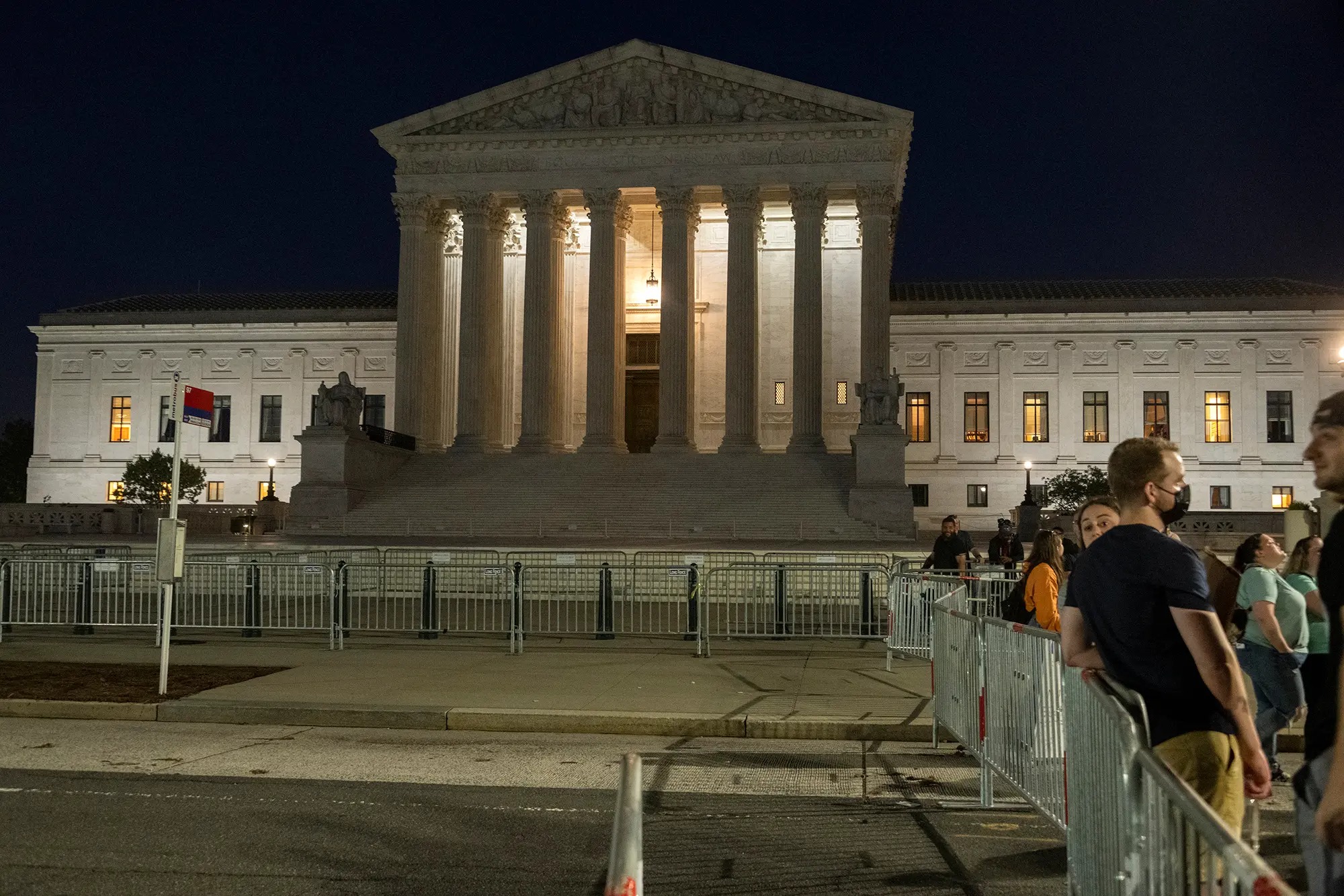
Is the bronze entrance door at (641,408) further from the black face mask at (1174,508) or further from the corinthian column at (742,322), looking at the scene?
the black face mask at (1174,508)

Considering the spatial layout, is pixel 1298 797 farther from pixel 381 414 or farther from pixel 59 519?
Result: pixel 381 414

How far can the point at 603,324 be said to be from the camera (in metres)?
49.5

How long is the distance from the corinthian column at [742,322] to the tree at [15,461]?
55015 millimetres

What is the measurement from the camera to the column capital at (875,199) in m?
48.5

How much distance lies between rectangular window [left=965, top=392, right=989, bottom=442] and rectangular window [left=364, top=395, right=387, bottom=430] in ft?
101

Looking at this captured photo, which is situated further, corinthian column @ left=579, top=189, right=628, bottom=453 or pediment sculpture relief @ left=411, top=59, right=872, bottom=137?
pediment sculpture relief @ left=411, top=59, right=872, bottom=137

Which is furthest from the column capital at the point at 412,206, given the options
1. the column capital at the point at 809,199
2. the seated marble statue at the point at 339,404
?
the column capital at the point at 809,199

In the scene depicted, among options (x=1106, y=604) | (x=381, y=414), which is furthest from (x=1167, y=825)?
(x=381, y=414)

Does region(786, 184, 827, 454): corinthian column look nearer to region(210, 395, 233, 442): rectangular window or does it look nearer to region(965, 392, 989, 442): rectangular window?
region(965, 392, 989, 442): rectangular window

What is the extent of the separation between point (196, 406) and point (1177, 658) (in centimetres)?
1193

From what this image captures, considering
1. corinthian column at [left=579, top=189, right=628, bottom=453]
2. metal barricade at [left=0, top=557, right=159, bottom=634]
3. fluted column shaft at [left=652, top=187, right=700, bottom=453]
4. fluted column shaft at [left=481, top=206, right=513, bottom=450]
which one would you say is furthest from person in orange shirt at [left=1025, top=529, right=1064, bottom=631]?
fluted column shaft at [left=481, top=206, right=513, bottom=450]

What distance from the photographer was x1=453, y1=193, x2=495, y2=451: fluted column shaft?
162 ft

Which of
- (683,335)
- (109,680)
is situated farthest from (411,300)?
(109,680)

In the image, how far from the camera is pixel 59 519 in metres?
50.0
